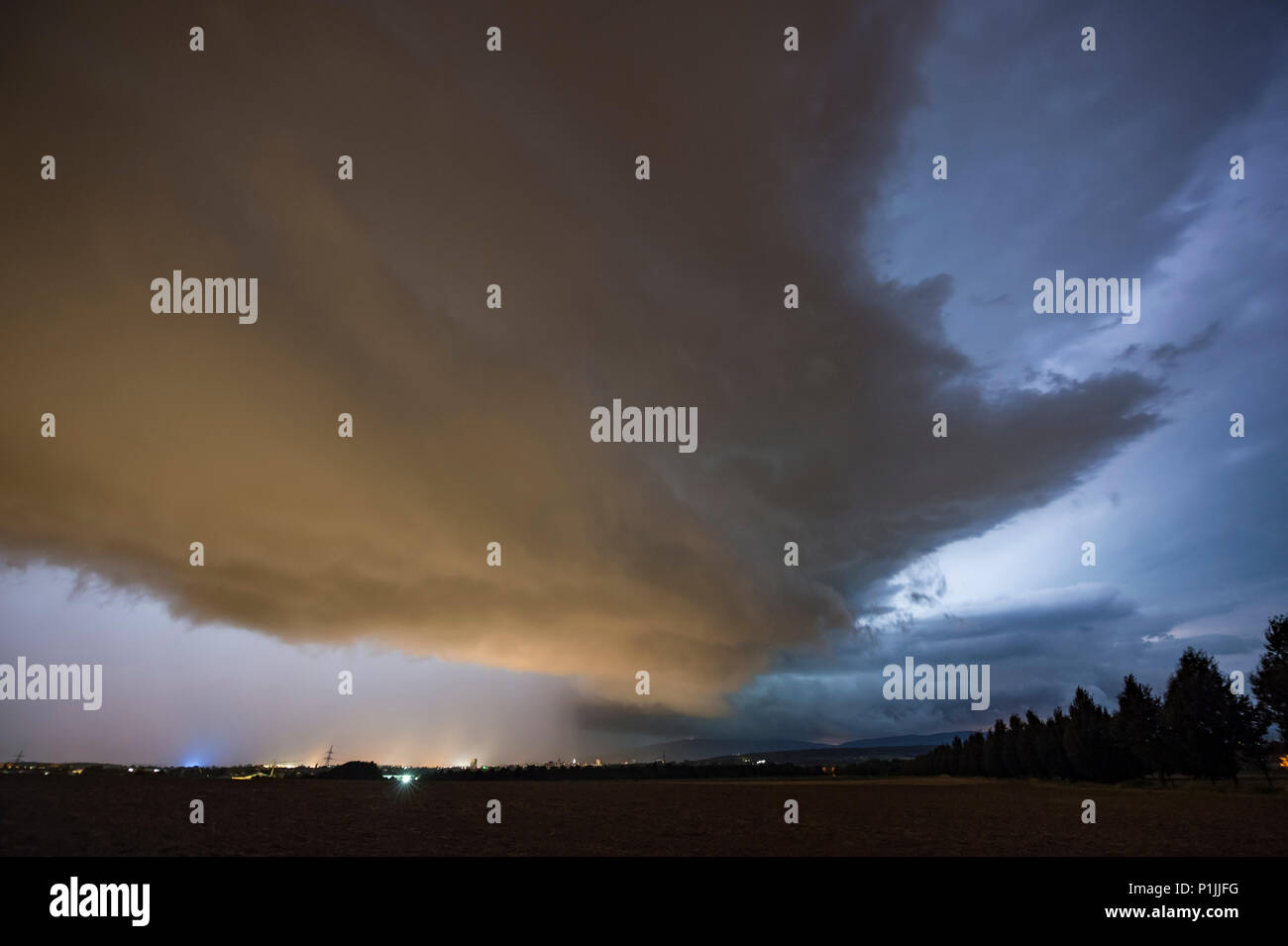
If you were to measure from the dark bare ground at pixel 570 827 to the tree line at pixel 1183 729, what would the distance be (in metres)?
27.8

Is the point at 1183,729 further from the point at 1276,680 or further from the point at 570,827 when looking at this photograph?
the point at 570,827

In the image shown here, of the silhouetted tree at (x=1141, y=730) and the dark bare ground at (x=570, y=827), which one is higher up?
the dark bare ground at (x=570, y=827)

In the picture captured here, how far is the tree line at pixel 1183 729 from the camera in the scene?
268 ft

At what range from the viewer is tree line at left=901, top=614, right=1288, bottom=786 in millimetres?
81812

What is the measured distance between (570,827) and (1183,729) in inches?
3818

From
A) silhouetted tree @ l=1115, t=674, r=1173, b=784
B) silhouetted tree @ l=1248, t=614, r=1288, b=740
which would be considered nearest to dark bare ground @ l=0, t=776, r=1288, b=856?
silhouetted tree @ l=1248, t=614, r=1288, b=740

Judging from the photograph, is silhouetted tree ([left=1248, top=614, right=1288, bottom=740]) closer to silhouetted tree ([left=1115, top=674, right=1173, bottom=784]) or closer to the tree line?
the tree line

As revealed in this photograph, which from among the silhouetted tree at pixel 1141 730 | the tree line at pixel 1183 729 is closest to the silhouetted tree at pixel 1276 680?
the tree line at pixel 1183 729

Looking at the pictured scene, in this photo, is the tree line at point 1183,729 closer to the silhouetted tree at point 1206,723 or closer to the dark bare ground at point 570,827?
the silhouetted tree at point 1206,723

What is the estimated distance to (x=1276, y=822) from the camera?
48.7 m

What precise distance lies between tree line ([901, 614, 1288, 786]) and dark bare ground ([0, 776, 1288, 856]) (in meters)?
27.8

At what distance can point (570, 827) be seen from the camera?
4344cm

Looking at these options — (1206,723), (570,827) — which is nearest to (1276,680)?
(1206,723)
